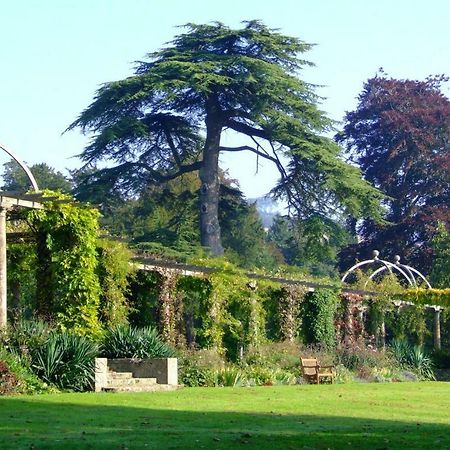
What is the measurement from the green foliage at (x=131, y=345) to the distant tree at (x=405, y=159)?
3180 cm

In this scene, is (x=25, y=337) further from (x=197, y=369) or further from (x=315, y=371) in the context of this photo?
(x=315, y=371)

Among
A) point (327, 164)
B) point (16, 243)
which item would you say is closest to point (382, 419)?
point (16, 243)

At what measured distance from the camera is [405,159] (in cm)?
5778

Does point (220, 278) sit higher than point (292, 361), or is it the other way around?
point (220, 278)

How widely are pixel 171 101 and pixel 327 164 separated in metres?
6.71

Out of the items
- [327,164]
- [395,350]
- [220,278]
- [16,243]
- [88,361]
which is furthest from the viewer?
[327,164]

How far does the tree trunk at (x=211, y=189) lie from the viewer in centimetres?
4544

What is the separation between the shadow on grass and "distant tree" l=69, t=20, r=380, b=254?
1052 inches

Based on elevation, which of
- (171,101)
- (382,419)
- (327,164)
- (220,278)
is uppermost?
(171,101)

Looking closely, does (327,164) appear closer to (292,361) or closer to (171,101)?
(171,101)

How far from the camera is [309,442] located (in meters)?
12.5

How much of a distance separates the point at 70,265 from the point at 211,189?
71.1 ft

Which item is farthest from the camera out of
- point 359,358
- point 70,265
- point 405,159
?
point 405,159

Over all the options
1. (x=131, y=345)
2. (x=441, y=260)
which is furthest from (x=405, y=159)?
(x=131, y=345)
